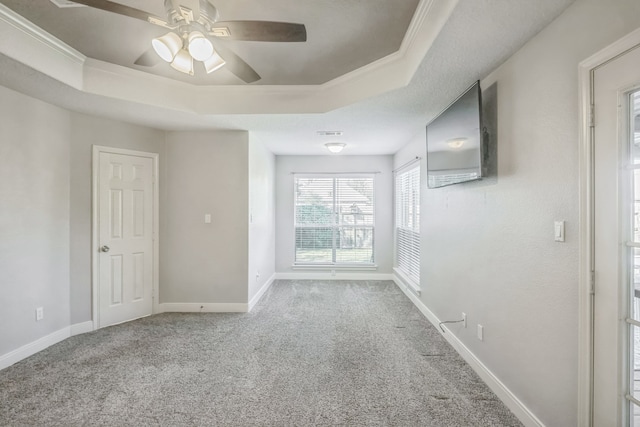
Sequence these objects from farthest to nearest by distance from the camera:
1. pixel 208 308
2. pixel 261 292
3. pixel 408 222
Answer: pixel 408 222
pixel 261 292
pixel 208 308

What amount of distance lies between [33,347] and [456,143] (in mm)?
4183

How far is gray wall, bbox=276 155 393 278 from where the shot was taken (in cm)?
553

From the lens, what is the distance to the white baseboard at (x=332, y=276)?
5500 millimetres

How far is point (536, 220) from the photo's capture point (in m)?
1.75

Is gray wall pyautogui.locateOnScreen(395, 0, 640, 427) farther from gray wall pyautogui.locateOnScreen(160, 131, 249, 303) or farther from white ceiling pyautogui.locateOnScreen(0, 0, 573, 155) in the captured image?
gray wall pyautogui.locateOnScreen(160, 131, 249, 303)

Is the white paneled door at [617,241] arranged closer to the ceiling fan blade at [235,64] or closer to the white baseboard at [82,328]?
the ceiling fan blade at [235,64]

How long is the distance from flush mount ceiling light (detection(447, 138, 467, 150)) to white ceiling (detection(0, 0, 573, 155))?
43 centimetres

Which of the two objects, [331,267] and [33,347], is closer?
[33,347]

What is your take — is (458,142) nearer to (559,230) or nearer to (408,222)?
(559,230)

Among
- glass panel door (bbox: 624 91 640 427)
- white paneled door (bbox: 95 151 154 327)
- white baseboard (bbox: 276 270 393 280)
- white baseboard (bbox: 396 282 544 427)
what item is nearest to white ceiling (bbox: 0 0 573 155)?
white paneled door (bbox: 95 151 154 327)

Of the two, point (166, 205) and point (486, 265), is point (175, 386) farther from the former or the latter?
point (486, 265)

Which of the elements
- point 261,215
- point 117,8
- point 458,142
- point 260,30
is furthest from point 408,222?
point 117,8

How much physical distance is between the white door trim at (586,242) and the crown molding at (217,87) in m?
0.76

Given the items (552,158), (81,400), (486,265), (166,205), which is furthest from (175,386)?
(552,158)
